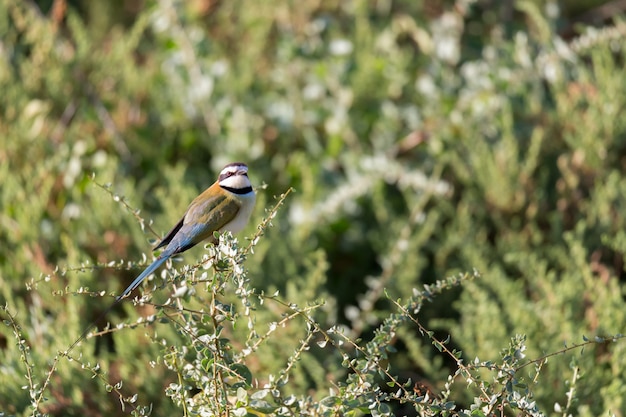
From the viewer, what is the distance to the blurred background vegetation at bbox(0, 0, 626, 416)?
2730 mm

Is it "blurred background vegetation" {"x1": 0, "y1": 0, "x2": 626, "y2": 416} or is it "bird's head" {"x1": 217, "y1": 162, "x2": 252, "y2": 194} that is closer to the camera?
"bird's head" {"x1": 217, "y1": 162, "x2": 252, "y2": 194}

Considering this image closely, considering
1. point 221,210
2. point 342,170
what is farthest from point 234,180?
point 342,170

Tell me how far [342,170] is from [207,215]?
199 centimetres

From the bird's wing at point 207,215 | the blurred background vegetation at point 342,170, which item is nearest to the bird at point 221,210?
the bird's wing at point 207,215

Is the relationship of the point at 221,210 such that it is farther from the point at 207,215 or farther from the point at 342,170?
the point at 342,170

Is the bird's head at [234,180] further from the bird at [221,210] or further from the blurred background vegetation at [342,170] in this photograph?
the blurred background vegetation at [342,170]

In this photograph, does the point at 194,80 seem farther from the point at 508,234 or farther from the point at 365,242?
the point at 508,234

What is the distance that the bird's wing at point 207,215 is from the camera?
2016mm

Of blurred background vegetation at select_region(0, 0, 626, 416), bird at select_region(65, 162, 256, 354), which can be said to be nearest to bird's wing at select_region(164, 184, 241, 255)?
bird at select_region(65, 162, 256, 354)

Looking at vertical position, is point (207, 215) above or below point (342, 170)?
below

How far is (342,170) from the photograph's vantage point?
13.1ft

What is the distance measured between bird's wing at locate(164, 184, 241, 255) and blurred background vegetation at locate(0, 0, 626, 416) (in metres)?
0.60

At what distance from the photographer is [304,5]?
15.0ft

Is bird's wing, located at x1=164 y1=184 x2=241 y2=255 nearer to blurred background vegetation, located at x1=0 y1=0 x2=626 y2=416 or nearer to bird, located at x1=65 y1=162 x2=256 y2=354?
bird, located at x1=65 y1=162 x2=256 y2=354
